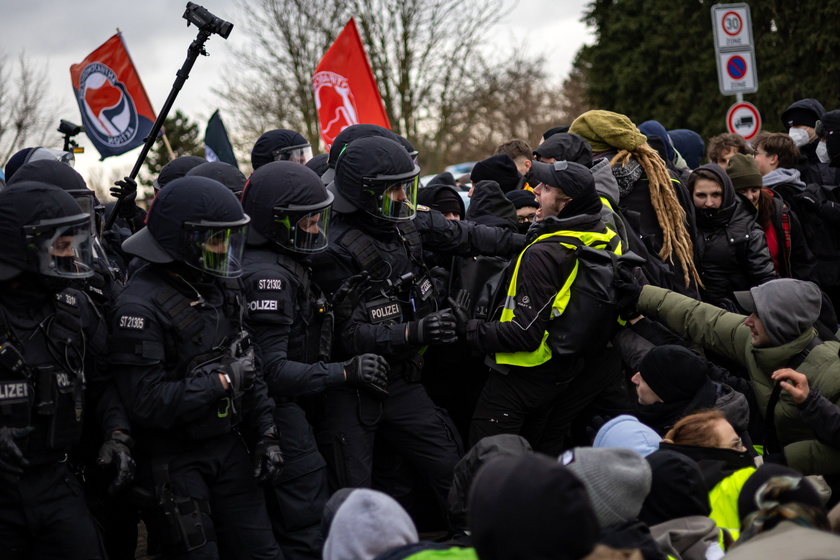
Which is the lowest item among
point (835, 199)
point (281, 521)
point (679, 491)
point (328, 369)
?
point (281, 521)

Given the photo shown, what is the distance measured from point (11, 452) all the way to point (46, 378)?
338 millimetres

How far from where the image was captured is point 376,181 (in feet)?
15.7

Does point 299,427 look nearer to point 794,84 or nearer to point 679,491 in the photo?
point 679,491

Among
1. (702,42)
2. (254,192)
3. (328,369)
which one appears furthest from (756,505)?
(702,42)

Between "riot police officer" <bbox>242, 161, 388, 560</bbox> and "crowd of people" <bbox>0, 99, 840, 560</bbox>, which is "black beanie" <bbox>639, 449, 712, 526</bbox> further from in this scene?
"riot police officer" <bbox>242, 161, 388, 560</bbox>

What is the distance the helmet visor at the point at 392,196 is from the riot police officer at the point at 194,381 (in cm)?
90

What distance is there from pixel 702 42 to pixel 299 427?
1756 cm

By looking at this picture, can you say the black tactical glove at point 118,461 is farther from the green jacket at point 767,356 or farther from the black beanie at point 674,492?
the green jacket at point 767,356

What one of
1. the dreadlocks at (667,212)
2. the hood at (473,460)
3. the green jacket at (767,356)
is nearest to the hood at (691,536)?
the hood at (473,460)

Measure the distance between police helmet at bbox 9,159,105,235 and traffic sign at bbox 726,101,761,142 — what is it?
8.04 m

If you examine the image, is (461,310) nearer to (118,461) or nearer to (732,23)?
(118,461)

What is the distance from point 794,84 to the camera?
57.7ft

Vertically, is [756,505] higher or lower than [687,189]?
lower

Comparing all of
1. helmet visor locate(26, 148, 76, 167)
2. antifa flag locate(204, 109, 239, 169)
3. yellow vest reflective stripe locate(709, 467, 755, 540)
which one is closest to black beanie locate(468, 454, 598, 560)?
yellow vest reflective stripe locate(709, 467, 755, 540)
